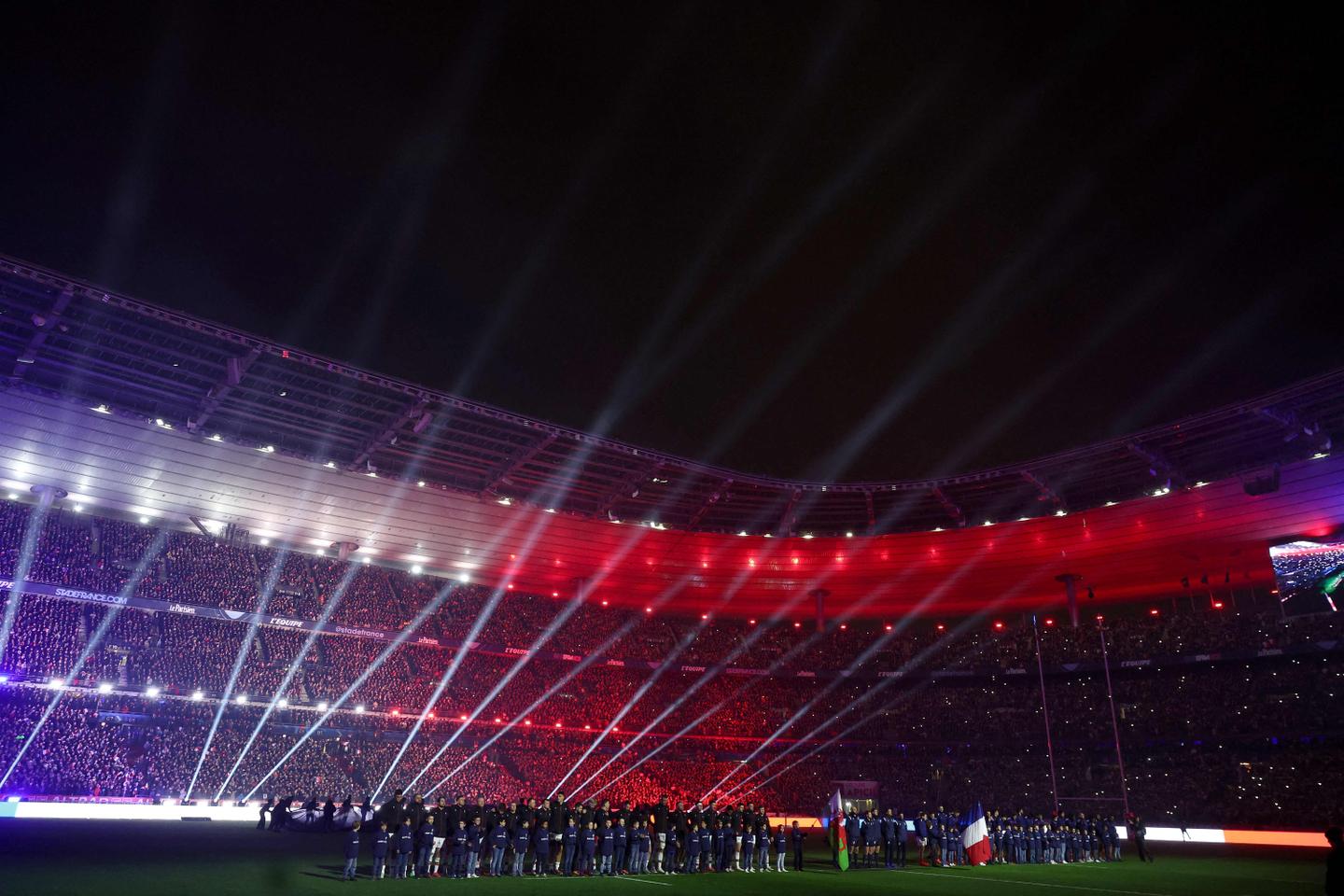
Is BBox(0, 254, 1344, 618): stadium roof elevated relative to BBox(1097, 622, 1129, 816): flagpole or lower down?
elevated

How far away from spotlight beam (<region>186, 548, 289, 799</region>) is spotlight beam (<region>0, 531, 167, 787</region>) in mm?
4731

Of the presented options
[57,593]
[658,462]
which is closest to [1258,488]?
[658,462]

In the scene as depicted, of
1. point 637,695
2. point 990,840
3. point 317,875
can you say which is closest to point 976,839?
point 990,840

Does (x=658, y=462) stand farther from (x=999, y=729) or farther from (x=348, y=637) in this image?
(x=999, y=729)

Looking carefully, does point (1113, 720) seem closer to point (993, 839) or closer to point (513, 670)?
point (993, 839)

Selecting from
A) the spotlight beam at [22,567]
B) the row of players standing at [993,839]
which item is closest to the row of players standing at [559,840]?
the row of players standing at [993,839]

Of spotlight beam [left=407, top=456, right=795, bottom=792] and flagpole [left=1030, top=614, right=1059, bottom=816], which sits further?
flagpole [left=1030, top=614, right=1059, bottom=816]

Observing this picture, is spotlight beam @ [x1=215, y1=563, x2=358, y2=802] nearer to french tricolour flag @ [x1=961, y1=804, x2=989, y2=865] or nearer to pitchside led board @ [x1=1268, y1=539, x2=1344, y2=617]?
french tricolour flag @ [x1=961, y1=804, x2=989, y2=865]

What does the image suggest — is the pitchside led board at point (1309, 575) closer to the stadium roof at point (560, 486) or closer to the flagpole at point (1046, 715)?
the stadium roof at point (560, 486)

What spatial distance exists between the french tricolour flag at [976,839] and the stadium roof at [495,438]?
14.5m

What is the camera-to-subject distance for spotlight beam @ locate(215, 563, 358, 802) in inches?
1284

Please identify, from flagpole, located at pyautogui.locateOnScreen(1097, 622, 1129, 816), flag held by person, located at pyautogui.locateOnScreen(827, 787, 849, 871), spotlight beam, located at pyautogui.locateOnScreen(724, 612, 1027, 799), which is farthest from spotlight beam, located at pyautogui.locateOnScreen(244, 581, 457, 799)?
flagpole, located at pyautogui.locateOnScreen(1097, 622, 1129, 816)

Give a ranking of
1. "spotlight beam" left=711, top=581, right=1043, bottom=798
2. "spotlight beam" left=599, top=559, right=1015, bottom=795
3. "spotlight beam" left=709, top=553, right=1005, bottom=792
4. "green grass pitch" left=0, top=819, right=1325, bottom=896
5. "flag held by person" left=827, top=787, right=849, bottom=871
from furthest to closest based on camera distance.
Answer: "spotlight beam" left=711, top=581, right=1043, bottom=798
"spotlight beam" left=709, top=553, right=1005, bottom=792
"spotlight beam" left=599, top=559, right=1015, bottom=795
"flag held by person" left=827, top=787, right=849, bottom=871
"green grass pitch" left=0, top=819, right=1325, bottom=896

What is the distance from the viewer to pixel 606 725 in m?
44.5
